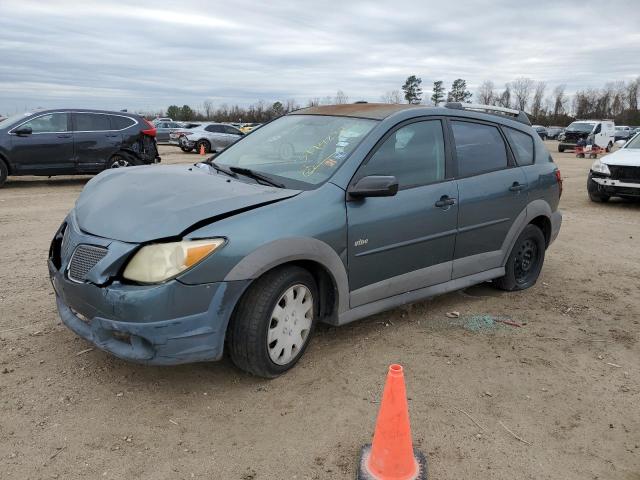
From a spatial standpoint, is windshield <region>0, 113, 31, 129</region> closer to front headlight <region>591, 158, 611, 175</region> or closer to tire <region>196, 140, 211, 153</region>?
front headlight <region>591, 158, 611, 175</region>

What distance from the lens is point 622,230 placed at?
868cm

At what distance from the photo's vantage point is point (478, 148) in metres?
4.68

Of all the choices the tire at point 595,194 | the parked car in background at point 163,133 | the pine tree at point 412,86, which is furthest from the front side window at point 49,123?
the pine tree at point 412,86

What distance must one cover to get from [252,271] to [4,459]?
1.49 metres

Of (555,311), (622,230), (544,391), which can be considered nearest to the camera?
(544,391)

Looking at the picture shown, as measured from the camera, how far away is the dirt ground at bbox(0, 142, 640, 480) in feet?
8.85

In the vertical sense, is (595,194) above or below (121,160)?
below

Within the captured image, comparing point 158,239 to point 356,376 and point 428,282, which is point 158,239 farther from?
point 428,282

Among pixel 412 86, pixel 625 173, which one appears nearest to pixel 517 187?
pixel 625 173

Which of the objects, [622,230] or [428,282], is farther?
[622,230]

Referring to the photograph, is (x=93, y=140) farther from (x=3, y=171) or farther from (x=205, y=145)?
(x=205, y=145)

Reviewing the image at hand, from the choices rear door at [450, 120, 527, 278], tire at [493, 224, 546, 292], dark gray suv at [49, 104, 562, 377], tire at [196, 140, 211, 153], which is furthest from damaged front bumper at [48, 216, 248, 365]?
tire at [196, 140, 211, 153]

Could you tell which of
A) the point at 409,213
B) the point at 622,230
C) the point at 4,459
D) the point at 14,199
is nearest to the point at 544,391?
the point at 409,213

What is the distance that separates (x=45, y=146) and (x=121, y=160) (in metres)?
1.59
